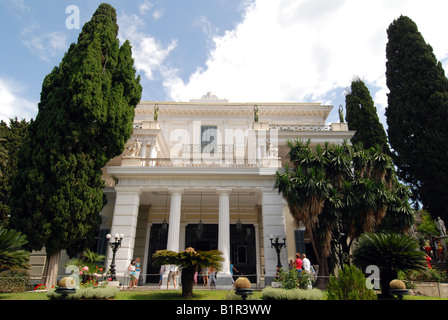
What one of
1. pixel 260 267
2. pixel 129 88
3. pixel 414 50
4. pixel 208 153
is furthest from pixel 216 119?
pixel 414 50

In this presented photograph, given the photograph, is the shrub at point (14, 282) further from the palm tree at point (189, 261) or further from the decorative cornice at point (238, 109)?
the decorative cornice at point (238, 109)

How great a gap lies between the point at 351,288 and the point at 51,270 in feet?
43.4

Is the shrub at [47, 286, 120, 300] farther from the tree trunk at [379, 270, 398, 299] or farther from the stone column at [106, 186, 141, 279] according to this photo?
the tree trunk at [379, 270, 398, 299]

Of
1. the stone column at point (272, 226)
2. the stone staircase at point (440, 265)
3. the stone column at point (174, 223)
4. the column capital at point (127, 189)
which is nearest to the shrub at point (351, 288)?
the stone column at point (272, 226)

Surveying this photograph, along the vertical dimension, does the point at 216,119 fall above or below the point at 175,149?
above

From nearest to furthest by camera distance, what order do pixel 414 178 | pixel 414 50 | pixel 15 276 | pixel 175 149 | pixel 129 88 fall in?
pixel 15 276 < pixel 129 88 < pixel 414 178 < pixel 414 50 < pixel 175 149

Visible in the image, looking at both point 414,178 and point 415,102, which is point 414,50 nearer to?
point 415,102

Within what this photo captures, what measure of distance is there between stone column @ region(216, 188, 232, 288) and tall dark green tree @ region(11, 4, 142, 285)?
660cm

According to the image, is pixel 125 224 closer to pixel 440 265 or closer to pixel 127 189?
pixel 127 189

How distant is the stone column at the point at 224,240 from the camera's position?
Answer: 49.5 feet

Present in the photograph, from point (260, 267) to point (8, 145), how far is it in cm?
2032

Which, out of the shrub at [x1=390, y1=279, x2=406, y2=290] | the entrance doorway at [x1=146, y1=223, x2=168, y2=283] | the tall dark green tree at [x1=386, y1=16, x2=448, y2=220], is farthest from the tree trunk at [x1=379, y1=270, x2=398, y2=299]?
the tall dark green tree at [x1=386, y1=16, x2=448, y2=220]

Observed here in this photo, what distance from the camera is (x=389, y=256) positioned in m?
Answer: 11.0

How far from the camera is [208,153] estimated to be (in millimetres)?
27094
